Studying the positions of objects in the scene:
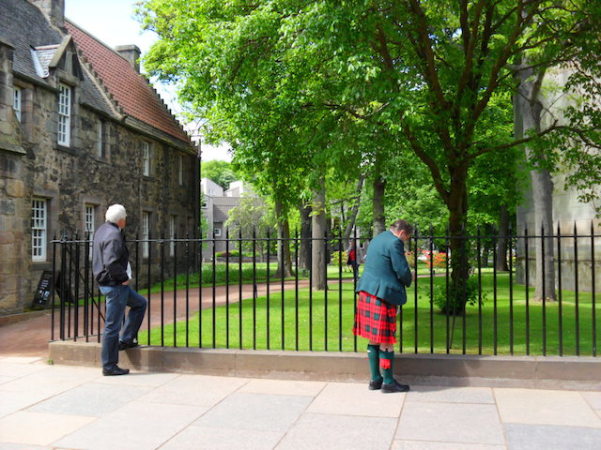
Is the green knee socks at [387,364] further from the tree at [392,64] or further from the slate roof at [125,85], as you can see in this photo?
the slate roof at [125,85]

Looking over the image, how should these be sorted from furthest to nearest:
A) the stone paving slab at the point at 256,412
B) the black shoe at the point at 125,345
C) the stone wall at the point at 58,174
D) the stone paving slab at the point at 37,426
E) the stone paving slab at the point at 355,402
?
1. the stone wall at the point at 58,174
2. the black shoe at the point at 125,345
3. the stone paving slab at the point at 355,402
4. the stone paving slab at the point at 256,412
5. the stone paving slab at the point at 37,426

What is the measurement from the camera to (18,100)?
1509 cm

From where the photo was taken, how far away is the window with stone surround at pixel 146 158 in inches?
910

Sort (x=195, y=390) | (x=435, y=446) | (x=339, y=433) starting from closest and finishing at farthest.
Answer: (x=435, y=446) < (x=339, y=433) < (x=195, y=390)

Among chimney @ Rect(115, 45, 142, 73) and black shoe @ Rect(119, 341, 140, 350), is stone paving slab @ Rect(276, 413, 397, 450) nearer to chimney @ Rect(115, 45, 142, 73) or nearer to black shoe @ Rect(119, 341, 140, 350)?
black shoe @ Rect(119, 341, 140, 350)

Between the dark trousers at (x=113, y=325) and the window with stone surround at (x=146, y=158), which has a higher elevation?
the window with stone surround at (x=146, y=158)

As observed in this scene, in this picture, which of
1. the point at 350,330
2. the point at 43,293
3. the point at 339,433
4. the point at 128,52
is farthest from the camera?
the point at 128,52

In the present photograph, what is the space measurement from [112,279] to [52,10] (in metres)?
16.8

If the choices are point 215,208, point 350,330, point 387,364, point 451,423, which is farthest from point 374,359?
point 215,208

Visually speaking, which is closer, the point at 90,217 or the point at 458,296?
the point at 458,296

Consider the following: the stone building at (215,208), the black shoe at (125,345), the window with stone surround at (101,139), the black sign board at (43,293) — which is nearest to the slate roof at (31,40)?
the window with stone surround at (101,139)

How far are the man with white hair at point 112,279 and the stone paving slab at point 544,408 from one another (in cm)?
421

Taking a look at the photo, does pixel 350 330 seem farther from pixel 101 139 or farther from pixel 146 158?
pixel 146 158

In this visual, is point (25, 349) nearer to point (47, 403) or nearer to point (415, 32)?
point (47, 403)
